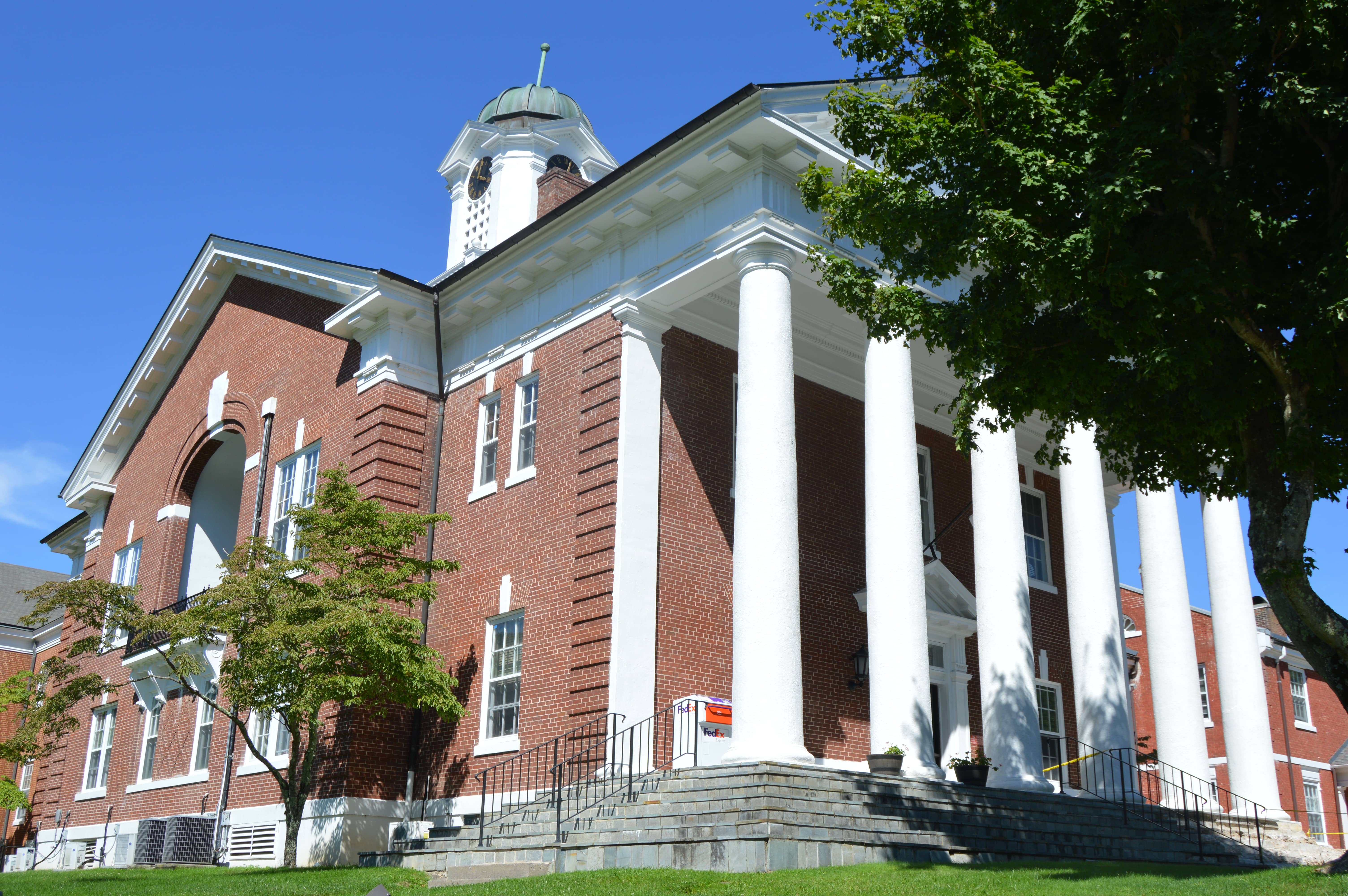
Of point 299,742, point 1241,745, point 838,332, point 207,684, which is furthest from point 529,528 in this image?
point 1241,745

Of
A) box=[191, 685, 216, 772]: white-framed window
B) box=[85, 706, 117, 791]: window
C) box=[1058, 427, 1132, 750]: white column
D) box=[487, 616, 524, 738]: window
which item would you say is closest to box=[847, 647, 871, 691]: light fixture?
box=[1058, 427, 1132, 750]: white column

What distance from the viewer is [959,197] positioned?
1184 cm

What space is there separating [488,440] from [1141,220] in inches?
533

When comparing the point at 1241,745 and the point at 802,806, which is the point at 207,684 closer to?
the point at 802,806

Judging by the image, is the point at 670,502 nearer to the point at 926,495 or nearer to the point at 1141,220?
the point at 926,495

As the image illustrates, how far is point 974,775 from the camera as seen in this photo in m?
17.1

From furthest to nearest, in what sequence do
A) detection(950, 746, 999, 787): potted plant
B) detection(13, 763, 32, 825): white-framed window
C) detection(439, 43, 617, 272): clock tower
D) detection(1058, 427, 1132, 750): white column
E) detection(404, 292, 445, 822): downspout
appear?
detection(439, 43, 617, 272): clock tower, detection(13, 763, 32, 825): white-framed window, detection(404, 292, 445, 822): downspout, detection(1058, 427, 1132, 750): white column, detection(950, 746, 999, 787): potted plant

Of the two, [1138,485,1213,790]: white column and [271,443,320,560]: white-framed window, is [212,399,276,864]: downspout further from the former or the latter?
[1138,485,1213,790]: white column

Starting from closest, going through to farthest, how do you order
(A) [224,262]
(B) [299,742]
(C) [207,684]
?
1. (B) [299,742]
2. (C) [207,684]
3. (A) [224,262]

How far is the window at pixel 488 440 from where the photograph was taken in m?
22.0

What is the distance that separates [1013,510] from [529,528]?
7964 mm

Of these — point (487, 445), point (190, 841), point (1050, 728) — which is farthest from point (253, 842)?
point (1050, 728)

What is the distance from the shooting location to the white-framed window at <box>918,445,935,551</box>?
24688mm

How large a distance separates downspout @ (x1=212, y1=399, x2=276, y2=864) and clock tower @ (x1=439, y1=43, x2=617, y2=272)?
11.2 m
